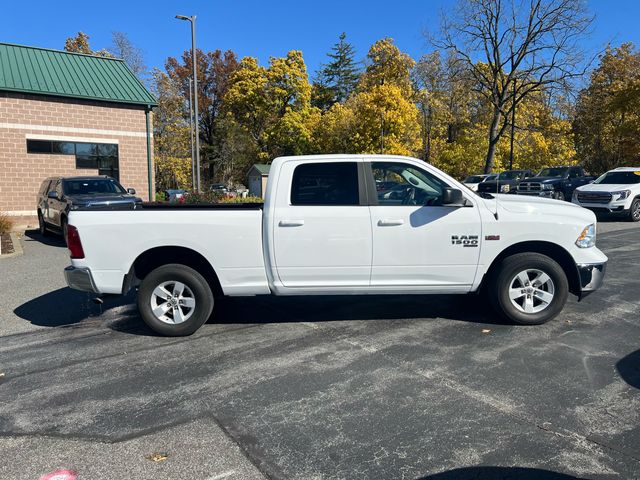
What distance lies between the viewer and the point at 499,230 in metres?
5.57

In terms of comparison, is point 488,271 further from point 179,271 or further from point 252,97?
point 252,97

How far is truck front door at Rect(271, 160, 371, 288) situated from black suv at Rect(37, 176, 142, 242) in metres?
8.20

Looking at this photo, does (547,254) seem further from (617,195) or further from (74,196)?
(617,195)

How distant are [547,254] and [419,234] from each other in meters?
1.56

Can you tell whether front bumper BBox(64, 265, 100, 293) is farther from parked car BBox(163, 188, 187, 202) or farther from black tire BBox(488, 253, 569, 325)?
parked car BBox(163, 188, 187, 202)

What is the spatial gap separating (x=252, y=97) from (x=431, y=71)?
55.1 feet

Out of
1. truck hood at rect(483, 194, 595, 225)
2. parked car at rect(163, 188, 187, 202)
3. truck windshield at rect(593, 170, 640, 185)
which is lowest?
truck hood at rect(483, 194, 595, 225)

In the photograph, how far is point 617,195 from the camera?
54.4 feet

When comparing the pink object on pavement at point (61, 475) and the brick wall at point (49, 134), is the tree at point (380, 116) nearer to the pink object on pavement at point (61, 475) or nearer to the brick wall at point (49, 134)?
the brick wall at point (49, 134)

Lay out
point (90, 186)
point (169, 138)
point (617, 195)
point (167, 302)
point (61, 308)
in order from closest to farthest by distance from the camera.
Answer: point (167, 302), point (61, 308), point (90, 186), point (617, 195), point (169, 138)

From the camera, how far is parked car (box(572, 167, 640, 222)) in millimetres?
16594

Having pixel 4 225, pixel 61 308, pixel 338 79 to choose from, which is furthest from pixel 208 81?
pixel 61 308

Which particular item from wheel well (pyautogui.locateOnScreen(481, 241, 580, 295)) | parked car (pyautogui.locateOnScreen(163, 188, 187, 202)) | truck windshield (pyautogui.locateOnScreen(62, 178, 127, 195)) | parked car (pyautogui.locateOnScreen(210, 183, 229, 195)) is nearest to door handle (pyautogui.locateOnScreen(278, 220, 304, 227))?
wheel well (pyautogui.locateOnScreen(481, 241, 580, 295))

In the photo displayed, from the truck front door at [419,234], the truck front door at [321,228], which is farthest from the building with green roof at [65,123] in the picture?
the truck front door at [419,234]
